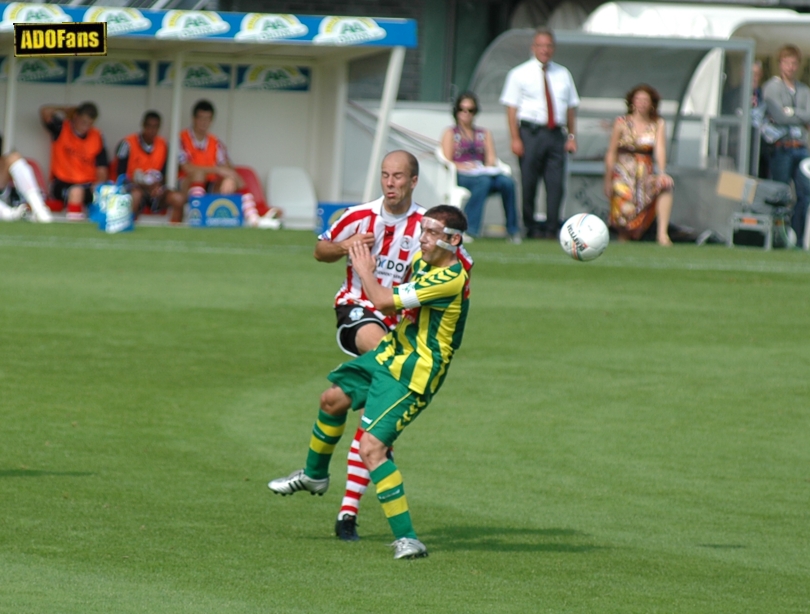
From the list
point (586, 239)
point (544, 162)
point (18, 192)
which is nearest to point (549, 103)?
point (544, 162)

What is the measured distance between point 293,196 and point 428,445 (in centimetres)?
1295

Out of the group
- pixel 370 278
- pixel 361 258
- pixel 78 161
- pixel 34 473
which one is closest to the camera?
pixel 370 278

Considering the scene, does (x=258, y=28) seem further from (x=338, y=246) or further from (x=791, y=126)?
A: (x=338, y=246)

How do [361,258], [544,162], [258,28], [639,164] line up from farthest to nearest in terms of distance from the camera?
[258,28] < [639,164] < [544,162] < [361,258]

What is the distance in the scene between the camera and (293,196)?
2184 centimetres

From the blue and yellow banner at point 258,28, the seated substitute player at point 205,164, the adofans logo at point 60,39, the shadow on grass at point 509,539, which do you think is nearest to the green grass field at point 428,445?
the shadow on grass at point 509,539

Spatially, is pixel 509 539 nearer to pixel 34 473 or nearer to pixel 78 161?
pixel 34 473

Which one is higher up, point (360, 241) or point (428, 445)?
point (360, 241)

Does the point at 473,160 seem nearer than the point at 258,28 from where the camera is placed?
Yes

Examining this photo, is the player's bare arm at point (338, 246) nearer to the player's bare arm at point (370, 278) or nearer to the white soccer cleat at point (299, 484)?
the player's bare arm at point (370, 278)

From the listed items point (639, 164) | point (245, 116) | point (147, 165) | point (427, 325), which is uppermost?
point (245, 116)

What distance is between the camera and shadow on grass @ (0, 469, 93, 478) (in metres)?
7.72

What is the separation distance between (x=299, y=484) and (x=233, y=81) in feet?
50.9

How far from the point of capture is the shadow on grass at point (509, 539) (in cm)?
679
